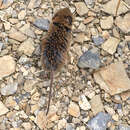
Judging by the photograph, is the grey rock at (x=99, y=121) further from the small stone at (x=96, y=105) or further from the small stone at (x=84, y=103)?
the small stone at (x=84, y=103)

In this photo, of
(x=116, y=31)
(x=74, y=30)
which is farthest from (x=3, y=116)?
(x=116, y=31)

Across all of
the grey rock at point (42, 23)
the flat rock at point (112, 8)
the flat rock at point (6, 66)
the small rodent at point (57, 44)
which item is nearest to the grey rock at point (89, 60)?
the small rodent at point (57, 44)

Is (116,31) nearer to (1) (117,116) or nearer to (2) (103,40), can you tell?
(2) (103,40)

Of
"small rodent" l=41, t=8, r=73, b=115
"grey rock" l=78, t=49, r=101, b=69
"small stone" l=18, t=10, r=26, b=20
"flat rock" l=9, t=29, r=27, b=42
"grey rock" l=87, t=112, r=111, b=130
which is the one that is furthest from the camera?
"small stone" l=18, t=10, r=26, b=20

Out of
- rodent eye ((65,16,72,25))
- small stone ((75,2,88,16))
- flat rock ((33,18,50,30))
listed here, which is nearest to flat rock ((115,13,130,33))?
small stone ((75,2,88,16))

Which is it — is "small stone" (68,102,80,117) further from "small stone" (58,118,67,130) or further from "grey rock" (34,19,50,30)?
"grey rock" (34,19,50,30)
